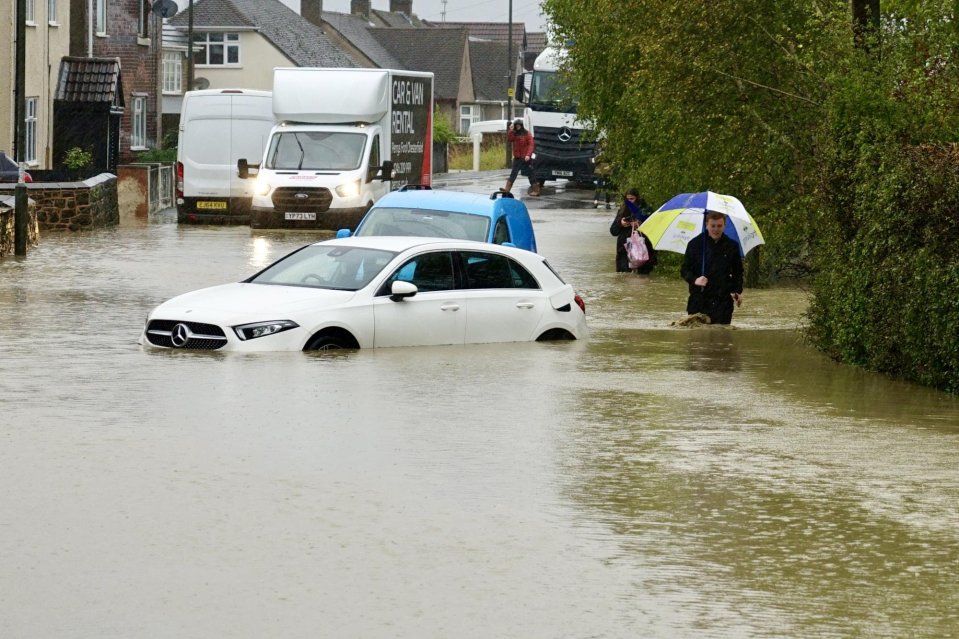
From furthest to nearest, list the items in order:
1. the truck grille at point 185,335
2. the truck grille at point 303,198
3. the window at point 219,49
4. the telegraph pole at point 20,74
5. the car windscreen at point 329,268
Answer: the window at point 219,49
the truck grille at point 303,198
the telegraph pole at point 20,74
the car windscreen at point 329,268
the truck grille at point 185,335

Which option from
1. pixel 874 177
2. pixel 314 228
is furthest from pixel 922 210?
pixel 314 228

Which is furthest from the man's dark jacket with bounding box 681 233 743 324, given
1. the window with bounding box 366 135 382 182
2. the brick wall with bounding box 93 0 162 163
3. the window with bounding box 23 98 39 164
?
the brick wall with bounding box 93 0 162 163

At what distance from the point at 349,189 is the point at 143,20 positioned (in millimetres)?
29109

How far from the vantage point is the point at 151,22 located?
60.9 m

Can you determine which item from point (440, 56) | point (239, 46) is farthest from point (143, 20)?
point (440, 56)

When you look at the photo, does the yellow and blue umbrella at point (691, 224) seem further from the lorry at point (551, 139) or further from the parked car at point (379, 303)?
the lorry at point (551, 139)

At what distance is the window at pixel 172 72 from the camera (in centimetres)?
7531

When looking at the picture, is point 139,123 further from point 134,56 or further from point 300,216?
point 300,216

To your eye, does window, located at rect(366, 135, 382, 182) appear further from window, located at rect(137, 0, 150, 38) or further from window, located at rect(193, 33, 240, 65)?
window, located at rect(193, 33, 240, 65)

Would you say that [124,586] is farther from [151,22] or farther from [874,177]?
Answer: [151,22]

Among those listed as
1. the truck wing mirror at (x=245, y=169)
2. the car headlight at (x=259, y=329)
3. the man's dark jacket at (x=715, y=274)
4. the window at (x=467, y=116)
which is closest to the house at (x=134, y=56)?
the truck wing mirror at (x=245, y=169)

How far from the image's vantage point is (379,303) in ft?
49.0

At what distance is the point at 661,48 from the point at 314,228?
12.9 metres

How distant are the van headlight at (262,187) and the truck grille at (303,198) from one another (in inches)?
7.2
